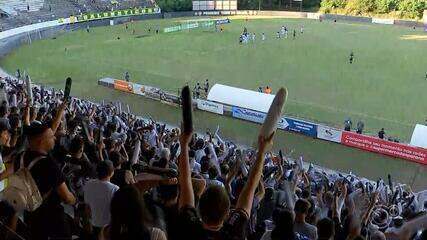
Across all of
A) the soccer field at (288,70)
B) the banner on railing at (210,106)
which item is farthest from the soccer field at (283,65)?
the banner on railing at (210,106)

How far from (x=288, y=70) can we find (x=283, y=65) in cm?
174

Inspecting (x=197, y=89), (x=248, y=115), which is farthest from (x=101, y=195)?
(x=197, y=89)

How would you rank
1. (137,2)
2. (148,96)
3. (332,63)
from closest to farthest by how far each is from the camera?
(148,96) → (332,63) → (137,2)

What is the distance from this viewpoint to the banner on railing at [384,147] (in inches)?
745

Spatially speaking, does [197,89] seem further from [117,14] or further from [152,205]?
[117,14]

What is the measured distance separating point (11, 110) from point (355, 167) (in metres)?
12.8

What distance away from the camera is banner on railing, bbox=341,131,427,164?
1892cm

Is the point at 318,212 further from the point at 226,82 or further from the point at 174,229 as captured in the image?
the point at 226,82

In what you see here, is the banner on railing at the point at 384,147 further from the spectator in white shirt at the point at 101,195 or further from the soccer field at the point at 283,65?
the spectator in white shirt at the point at 101,195

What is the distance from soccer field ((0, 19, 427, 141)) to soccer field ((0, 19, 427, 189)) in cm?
6

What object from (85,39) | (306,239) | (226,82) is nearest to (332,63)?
(226,82)

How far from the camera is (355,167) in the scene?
18.9 metres

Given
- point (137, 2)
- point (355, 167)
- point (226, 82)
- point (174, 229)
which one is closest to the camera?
point (174, 229)

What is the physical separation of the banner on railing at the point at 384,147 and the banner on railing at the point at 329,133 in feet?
0.76
